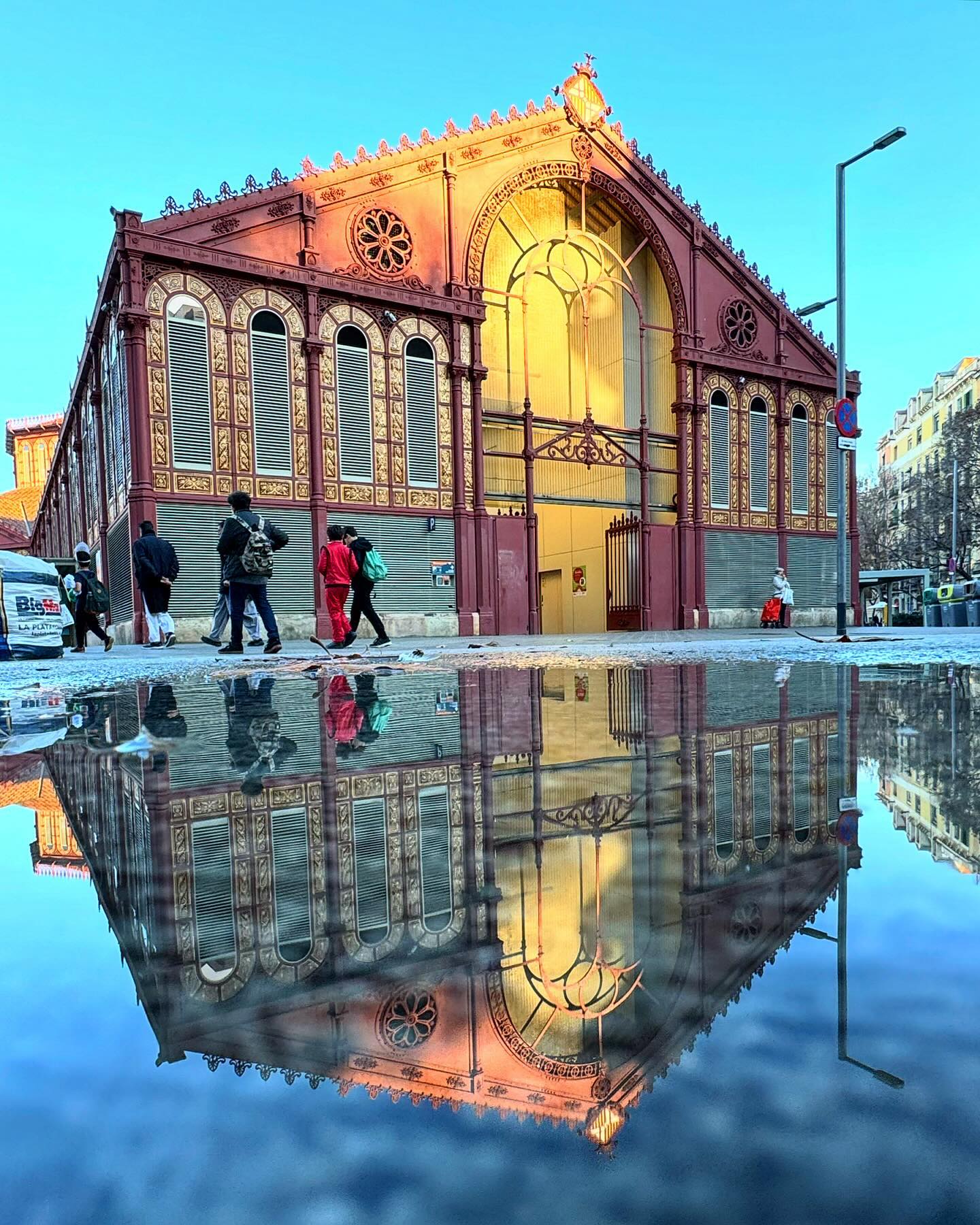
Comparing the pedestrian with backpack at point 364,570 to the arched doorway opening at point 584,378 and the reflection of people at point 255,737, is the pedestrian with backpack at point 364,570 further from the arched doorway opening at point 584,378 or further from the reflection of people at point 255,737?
the arched doorway opening at point 584,378

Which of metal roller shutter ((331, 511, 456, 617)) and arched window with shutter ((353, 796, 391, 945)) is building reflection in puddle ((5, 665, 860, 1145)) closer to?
arched window with shutter ((353, 796, 391, 945))

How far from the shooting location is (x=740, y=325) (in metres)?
24.1

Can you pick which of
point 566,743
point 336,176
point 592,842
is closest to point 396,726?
→ point 566,743

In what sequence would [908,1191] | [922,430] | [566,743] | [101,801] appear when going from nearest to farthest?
[908,1191]
[101,801]
[566,743]
[922,430]

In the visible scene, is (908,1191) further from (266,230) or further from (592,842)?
(266,230)

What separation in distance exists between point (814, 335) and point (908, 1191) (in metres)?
27.9

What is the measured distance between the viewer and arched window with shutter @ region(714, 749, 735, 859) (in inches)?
68.1

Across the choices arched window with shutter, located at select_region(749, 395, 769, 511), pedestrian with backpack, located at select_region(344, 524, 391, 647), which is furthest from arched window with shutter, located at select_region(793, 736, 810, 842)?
arched window with shutter, located at select_region(749, 395, 769, 511)

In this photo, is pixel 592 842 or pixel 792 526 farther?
pixel 792 526

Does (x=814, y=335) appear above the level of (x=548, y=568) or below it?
above

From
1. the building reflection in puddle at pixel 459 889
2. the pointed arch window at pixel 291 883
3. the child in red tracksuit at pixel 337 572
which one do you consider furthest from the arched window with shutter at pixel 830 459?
the pointed arch window at pixel 291 883

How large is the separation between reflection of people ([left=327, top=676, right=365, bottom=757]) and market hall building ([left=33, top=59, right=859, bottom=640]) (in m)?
12.0

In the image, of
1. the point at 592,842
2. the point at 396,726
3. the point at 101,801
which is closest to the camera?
the point at 592,842

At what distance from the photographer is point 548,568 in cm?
2759
